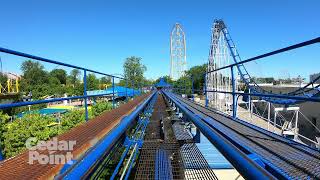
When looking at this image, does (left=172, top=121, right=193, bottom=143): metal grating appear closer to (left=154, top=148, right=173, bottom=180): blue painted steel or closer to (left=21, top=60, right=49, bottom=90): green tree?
(left=154, top=148, right=173, bottom=180): blue painted steel

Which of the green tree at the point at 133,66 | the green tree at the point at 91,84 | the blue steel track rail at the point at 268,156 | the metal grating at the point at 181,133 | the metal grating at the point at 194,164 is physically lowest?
the metal grating at the point at 194,164

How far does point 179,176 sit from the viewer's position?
3.03 metres

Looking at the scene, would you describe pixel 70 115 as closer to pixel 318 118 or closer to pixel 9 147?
pixel 9 147

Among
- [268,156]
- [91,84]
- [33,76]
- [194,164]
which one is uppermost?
[33,76]

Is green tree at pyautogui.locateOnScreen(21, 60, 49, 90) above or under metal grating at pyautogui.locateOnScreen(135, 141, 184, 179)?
above

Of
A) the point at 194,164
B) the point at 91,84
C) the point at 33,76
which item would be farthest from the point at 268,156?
the point at 33,76

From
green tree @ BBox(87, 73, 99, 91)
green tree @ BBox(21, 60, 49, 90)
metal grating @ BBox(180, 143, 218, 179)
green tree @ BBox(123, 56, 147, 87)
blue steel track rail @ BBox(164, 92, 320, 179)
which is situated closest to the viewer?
blue steel track rail @ BBox(164, 92, 320, 179)

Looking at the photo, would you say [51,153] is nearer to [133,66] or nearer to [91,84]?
[91,84]

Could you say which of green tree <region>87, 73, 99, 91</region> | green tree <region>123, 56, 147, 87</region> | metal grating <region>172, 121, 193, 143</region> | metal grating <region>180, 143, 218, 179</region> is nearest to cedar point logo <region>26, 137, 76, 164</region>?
metal grating <region>180, 143, 218, 179</region>

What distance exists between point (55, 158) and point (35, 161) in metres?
0.15

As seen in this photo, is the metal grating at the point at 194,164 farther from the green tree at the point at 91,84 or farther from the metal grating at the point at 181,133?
the green tree at the point at 91,84

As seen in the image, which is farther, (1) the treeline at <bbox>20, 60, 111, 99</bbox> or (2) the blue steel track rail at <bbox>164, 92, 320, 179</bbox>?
(1) the treeline at <bbox>20, 60, 111, 99</bbox>

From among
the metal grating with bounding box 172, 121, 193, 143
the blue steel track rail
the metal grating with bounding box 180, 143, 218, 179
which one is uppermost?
the blue steel track rail

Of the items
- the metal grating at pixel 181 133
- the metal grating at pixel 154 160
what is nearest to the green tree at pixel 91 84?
the metal grating at pixel 181 133
